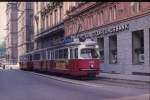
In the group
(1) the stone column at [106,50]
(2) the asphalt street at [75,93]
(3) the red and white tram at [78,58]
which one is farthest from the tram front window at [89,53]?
(1) the stone column at [106,50]

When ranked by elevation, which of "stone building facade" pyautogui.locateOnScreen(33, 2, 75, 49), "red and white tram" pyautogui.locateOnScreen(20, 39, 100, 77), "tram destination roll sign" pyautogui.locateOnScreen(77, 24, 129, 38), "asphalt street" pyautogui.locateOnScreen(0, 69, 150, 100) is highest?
"stone building facade" pyautogui.locateOnScreen(33, 2, 75, 49)

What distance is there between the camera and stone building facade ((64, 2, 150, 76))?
111 feet

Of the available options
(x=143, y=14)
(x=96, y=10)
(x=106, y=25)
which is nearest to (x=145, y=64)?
(x=143, y=14)

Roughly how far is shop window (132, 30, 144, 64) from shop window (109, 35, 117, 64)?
461cm

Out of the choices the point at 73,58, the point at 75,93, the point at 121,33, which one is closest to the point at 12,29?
the point at 121,33

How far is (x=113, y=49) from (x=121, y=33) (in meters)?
3.47

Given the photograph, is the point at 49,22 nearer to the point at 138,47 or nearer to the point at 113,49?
the point at 113,49

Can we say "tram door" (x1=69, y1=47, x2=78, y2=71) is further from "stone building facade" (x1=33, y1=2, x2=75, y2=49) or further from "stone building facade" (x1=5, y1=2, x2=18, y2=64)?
"stone building facade" (x1=5, y1=2, x2=18, y2=64)

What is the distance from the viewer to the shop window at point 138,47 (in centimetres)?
3516

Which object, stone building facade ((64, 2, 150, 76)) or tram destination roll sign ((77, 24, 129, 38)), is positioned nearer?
stone building facade ((64, 2, 150, 76))

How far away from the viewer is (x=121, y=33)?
38250mm

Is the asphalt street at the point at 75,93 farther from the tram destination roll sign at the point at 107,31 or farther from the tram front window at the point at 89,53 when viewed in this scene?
the tram destination roll sign at the point at 107,31

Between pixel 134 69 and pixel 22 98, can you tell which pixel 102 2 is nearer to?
pixel 134 69

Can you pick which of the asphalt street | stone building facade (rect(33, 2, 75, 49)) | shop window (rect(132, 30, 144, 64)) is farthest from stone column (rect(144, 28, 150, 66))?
stone building facade (rect(33, 2, 75, 49))
